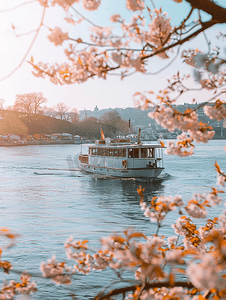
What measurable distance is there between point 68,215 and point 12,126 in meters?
107

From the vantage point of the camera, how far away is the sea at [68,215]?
10.3m

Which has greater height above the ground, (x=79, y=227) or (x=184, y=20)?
(x=184, y=20)

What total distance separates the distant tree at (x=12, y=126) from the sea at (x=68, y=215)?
8627 centimetres

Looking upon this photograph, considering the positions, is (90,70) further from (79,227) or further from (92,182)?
(92,182)

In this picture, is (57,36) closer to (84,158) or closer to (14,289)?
(14,289)

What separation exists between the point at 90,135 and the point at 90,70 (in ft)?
509

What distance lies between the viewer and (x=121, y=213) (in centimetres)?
1983

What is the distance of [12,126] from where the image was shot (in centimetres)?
11944

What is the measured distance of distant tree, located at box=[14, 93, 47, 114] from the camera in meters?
135

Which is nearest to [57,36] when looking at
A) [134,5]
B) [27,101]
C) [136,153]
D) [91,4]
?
[91,4]

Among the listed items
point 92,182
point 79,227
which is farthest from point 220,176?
point 92,182

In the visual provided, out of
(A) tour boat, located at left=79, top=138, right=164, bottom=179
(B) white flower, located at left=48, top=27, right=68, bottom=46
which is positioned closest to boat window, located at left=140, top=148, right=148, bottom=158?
(A) tour boat, located at left=79, top=138, right=164, bottom=179

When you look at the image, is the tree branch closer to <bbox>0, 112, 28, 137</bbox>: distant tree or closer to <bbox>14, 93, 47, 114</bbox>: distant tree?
<bbox>0, 112, 28, 137</bbox>: distant tree

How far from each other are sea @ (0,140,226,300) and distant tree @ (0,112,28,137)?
283 ft
